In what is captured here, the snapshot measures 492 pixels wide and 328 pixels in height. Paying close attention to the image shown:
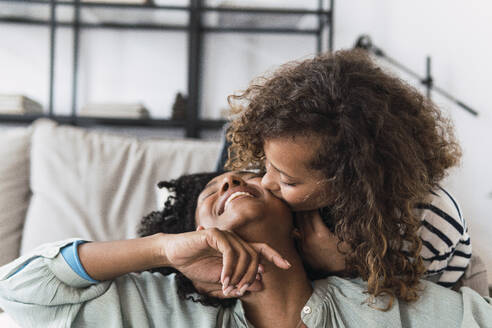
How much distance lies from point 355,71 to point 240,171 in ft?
1.18

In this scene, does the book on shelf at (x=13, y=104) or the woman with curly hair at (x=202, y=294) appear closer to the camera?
the woman with curly hair at (x=202, y=294)

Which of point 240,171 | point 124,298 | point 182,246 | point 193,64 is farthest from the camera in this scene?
point 193,64

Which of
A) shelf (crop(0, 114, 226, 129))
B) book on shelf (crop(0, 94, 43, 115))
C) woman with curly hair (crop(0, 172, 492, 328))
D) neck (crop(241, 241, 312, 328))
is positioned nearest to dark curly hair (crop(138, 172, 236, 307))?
woman with curly hair (crop(0, 172, 492, 328))

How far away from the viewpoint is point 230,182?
92 centimetres

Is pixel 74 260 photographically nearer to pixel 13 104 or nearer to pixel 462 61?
pixel 13 104

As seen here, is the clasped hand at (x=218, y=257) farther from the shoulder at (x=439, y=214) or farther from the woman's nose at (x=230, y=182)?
the shoulder at (x=439, y=214)

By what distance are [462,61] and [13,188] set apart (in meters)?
2.09

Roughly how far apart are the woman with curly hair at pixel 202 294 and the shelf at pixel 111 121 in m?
1.49

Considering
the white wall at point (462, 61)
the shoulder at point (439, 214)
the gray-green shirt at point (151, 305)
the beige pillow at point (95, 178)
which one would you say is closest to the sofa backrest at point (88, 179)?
the beige pillow at point (95, 178)

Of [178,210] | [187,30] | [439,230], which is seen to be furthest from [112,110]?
[439,230]

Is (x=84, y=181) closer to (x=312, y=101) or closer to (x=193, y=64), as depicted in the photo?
(x=312, y=101)

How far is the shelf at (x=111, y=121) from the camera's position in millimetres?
2301

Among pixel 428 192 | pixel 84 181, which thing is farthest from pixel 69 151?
pixel 428 192

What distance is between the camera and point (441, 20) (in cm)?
222
